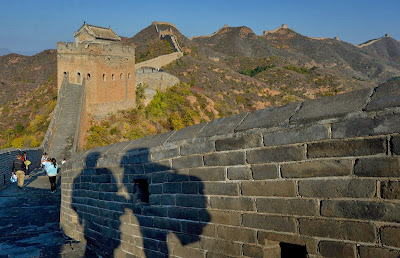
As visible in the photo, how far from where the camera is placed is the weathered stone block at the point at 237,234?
11.2ft

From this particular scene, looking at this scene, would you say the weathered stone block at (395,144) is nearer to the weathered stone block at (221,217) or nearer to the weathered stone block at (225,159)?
the weathered stone block at (225,159)

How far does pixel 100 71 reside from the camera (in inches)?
1064

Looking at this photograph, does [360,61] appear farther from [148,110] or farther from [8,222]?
[8,222]

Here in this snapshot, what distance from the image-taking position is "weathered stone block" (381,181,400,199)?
243cm

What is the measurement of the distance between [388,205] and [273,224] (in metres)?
1.02

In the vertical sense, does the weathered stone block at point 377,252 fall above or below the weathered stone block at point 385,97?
below

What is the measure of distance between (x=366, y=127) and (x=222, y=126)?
5.08 ft

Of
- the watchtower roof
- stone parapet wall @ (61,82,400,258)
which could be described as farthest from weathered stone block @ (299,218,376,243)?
the watchtower roof

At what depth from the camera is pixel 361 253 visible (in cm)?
260

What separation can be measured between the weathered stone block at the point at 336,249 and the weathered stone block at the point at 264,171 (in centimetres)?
67

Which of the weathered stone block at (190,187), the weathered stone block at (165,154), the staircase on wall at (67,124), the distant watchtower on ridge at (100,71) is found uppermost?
the distant watchtower on ridge at (100,71)

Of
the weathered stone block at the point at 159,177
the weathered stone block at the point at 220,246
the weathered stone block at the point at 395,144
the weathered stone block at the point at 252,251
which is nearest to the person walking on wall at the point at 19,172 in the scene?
the weathered stone block at the point at 159,177

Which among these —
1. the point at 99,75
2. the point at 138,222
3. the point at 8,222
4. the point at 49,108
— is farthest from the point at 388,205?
the point at 49,108

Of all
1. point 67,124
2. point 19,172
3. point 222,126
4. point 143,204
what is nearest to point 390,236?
point 222,126
